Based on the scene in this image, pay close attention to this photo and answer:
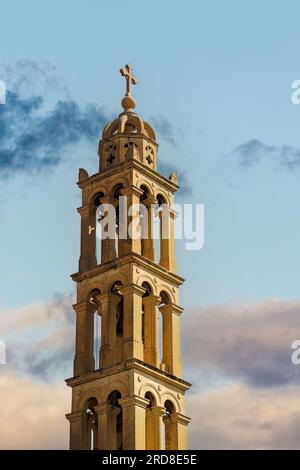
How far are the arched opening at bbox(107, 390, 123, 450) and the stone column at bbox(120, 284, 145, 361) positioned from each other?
6.54ft

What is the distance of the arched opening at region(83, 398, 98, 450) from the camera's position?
73750 millimetres

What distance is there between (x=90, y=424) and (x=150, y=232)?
10.8 metres

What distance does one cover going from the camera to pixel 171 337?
252ft

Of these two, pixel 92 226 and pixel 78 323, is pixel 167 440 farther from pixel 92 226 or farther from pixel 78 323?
pixel 92 226

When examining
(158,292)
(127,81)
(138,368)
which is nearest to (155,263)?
(158,292)

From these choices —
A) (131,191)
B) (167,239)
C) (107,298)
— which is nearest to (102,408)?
(107,298)

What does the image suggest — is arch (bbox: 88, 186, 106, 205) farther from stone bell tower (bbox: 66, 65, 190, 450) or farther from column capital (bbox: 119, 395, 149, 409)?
column capital (bbox: 119, 395, 149, 409)

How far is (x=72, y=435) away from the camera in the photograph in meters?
74.0

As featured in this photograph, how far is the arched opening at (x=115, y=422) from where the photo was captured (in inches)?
2869

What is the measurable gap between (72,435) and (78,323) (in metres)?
6.03

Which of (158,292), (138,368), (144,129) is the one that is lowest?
(138,368)

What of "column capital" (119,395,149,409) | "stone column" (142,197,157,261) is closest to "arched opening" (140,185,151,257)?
"stone column" (142,197,157,261)

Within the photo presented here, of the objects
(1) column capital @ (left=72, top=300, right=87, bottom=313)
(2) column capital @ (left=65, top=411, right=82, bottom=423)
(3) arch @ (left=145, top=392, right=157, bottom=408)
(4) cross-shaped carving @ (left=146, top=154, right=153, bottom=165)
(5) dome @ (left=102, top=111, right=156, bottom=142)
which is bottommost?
(2) column capital @ (left=65, top=411, right=82, bottom=423)
